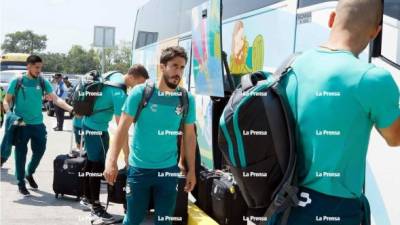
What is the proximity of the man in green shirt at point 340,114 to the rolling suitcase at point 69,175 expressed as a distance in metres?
5.36

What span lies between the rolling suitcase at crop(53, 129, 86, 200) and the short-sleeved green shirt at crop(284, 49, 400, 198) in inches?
212

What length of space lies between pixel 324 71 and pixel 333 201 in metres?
0.51

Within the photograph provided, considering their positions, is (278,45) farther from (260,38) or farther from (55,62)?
(55,62)

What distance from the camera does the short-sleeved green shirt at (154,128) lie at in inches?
165

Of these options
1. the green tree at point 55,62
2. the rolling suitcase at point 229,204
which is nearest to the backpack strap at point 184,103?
the rolling suitcase at point 229,204

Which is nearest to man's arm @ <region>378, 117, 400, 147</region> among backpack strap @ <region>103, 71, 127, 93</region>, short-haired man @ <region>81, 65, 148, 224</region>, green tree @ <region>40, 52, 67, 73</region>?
short-haired man @ <region>81, 65, 148, 224</region>

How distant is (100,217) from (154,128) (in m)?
2.53

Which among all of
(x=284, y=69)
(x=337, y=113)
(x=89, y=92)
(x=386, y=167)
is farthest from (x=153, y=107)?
(x=89, y=92)

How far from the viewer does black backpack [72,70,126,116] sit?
641 cm

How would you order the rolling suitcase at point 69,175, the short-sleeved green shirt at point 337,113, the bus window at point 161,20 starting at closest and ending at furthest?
the short-sleeved green shirt at point 337,113 → the rolling suitcase at point 69,175 → the bus window at point 161,20

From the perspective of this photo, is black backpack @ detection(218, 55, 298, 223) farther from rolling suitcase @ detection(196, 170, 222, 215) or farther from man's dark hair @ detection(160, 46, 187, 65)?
rolling suitcase @ detection(196, 170, 222, 215)

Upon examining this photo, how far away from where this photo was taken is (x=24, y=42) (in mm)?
73500

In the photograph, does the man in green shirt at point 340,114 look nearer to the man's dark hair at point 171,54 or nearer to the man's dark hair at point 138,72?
the man's dark hair at point 171,54

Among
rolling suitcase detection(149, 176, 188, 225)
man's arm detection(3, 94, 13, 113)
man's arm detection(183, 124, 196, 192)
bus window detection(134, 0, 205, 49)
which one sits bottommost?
rolling suitcase detection(149, 176, 188, 225)
